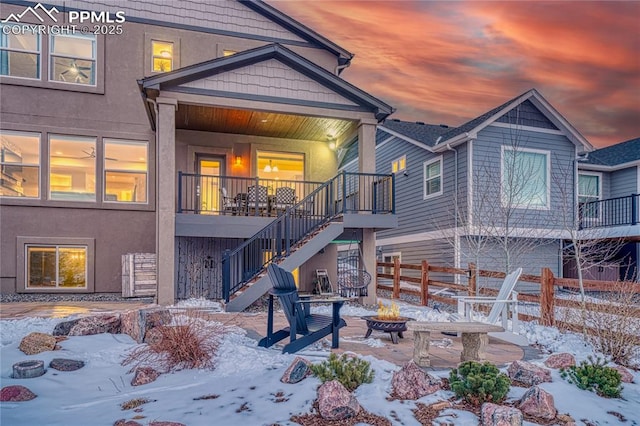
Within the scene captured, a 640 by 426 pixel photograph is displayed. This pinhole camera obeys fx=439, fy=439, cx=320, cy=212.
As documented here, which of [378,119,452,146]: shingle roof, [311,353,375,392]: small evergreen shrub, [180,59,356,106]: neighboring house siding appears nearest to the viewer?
[311,353,375,392]: small evergreen shrub

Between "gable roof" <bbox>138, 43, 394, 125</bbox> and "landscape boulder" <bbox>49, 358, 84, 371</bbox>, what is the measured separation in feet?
20.2

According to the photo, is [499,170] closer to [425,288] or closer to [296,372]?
[425,288]

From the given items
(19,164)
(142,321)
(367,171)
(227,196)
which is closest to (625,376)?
(142,321)

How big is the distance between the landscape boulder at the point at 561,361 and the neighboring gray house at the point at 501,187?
699 centimetres

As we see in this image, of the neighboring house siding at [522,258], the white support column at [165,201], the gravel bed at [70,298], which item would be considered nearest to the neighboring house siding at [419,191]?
the neighboring house siding at [522,258]

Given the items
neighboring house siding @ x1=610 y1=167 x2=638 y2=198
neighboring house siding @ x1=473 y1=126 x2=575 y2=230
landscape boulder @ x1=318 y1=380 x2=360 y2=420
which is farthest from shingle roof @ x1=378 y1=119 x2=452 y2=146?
landscape boulder @ x1=318 y1=380 x2=360 y2=420

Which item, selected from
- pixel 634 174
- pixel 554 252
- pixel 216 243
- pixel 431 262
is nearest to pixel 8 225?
pixel 216 243

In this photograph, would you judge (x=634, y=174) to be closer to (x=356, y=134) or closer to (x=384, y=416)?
(x=356, y=134)

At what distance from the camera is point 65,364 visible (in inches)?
201

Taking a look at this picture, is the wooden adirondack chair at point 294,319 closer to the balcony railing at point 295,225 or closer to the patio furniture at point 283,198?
the balcony railing at point 295,225

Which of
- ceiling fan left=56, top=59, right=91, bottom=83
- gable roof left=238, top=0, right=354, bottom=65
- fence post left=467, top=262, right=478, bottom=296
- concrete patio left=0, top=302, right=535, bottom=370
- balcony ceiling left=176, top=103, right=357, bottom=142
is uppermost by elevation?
gable roof left=238, top=0, right=354, bottom=65

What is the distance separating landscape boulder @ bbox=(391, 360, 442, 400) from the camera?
13.8ft

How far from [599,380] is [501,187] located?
8.55 meters

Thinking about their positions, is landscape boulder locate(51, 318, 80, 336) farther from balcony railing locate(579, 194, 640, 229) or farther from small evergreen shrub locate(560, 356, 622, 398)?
balcony railing locate(579, 194, 640, 229)
